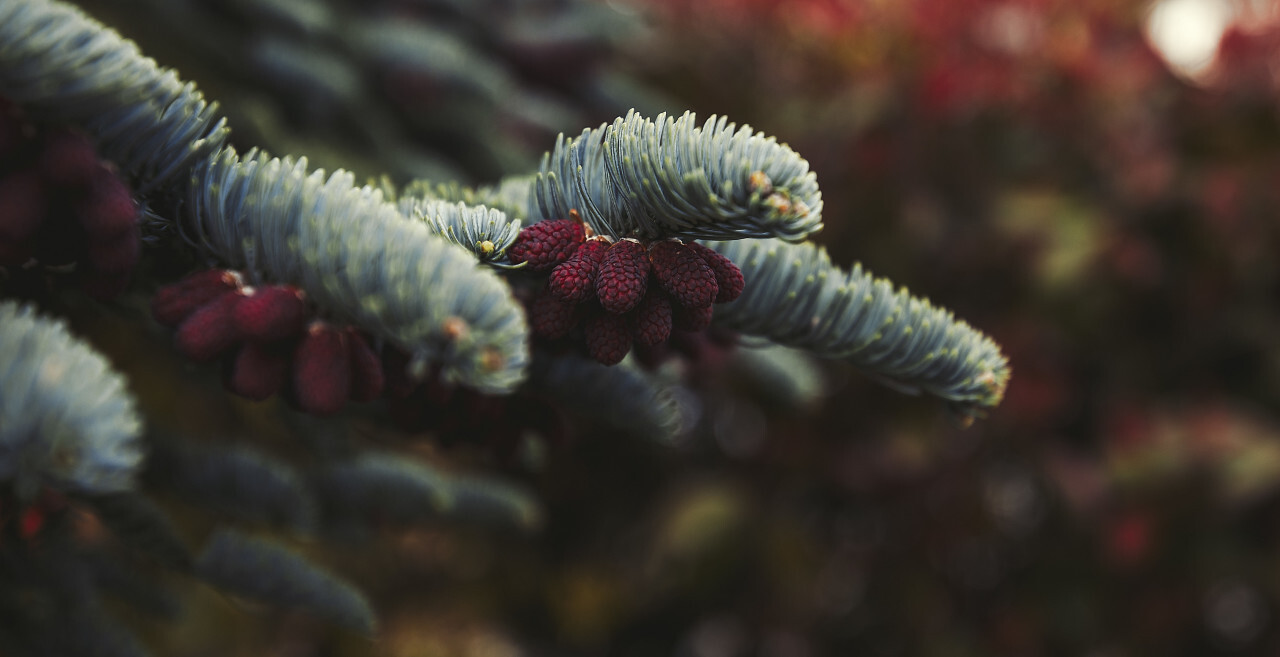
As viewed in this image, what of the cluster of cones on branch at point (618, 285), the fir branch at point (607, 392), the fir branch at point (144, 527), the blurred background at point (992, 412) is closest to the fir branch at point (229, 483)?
the fir branch at point (144, 527)

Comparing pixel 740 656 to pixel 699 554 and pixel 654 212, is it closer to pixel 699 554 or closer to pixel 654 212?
pixel 699 554

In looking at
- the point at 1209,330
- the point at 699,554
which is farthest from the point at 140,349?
the point at 1209,330

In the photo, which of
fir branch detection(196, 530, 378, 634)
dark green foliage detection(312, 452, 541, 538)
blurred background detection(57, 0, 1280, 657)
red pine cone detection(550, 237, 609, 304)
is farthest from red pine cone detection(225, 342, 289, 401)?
blurred background detection(57, 0, 1280, 657)

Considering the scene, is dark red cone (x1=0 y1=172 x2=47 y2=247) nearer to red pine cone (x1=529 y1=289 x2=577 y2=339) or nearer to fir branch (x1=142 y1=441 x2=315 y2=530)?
red pine cone (x1=529 y1=289 x2=577 y2=339)

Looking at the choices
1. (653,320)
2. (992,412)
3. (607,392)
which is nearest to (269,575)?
(607,392)

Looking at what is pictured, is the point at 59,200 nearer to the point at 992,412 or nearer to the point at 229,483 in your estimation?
the point at 229,483

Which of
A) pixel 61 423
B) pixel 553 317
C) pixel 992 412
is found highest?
pixel 992 412
